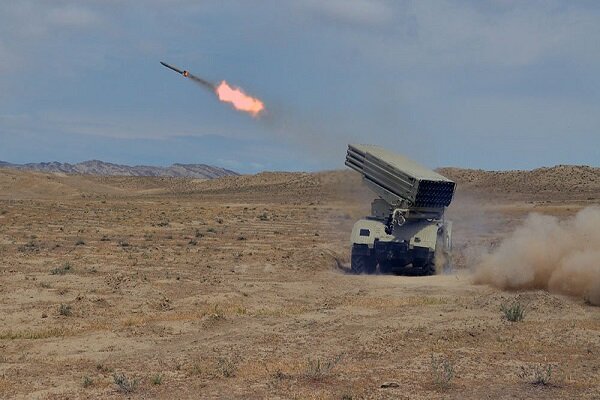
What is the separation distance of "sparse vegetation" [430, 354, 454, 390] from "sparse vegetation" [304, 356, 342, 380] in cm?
148

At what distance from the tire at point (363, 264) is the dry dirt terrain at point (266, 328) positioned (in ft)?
1.75

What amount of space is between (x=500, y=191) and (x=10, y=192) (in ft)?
189

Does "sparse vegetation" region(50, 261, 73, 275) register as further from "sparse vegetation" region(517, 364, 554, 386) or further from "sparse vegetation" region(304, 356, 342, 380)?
"sparse vegetation" region(517, 364, 554, 386)

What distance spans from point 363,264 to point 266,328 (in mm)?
9485

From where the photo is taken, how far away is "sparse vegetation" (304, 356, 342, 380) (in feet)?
33.4

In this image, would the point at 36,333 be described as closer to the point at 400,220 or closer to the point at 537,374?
the point at 537,374

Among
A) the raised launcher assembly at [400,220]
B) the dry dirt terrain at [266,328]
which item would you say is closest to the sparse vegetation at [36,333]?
the dry dirt terrain at [266,328]

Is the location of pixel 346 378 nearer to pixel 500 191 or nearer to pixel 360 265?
pixel 360 265

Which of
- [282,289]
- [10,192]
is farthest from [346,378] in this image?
[10,192]

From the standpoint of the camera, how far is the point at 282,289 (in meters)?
19.7

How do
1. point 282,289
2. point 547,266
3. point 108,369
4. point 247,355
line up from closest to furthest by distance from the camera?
point 108,369
point 247,355
point 547,266
point 282,289

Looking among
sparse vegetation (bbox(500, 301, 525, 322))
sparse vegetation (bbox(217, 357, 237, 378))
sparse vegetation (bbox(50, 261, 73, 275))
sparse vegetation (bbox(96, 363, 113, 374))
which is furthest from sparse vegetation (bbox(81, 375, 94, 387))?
sparse vegetation (bbox(50, 261, 73, 275))

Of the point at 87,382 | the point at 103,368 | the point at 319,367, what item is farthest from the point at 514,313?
the point at 87,382

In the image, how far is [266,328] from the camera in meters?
13.7
